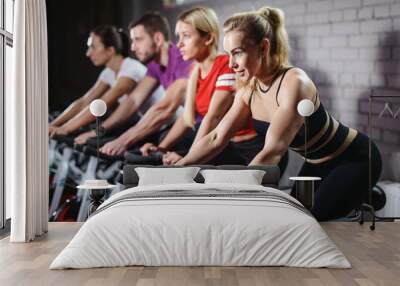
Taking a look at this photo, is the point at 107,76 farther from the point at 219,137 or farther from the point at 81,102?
the point at 219,137

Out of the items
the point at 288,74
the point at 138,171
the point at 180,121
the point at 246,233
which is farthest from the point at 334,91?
the point at 246,233

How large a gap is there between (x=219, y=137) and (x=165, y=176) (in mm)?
1138

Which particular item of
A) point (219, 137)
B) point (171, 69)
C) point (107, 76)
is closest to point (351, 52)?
point (219, 137)

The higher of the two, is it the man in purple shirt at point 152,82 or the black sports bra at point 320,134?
the man in purple shirt at point 152,82

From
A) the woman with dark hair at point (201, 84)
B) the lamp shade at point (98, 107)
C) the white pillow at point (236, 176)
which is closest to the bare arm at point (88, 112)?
the lamp shade at point (98, 107)

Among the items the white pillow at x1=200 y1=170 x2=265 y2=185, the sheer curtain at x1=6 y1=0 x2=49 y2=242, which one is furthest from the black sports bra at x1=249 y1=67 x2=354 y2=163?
the sheer curtain at x1=6 y1=0 x2=49 y2=242

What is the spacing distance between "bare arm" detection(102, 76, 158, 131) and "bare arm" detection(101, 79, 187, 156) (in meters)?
0.16

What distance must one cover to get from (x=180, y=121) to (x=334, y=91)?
1.95 metres

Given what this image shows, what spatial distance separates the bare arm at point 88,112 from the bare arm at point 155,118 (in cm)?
42

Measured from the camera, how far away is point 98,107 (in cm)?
736

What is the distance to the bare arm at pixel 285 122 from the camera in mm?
7645

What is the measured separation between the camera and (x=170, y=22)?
7.94 metres

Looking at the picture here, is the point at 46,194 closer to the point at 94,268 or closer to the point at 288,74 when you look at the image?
the point at 94,268

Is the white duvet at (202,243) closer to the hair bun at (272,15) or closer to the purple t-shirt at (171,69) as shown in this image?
the purple t-shirt at (171,69)
